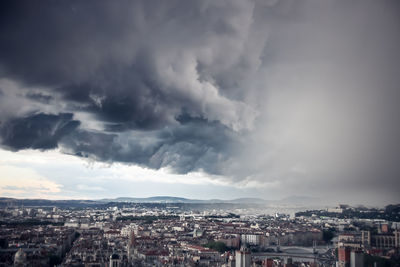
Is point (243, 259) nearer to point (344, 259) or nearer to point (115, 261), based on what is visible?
point (344, 259)

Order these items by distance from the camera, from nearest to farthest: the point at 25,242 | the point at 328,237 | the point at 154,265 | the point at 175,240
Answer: the point at 154,265 → the point at 25,242 → the point at 175,240 → the point at 328,237

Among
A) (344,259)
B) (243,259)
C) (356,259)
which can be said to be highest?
(356,259)

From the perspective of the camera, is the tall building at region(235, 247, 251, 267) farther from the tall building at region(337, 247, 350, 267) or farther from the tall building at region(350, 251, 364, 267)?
the tall building at region(350, 251, 364, 267)

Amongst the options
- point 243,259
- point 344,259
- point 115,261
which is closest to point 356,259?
point 344,259

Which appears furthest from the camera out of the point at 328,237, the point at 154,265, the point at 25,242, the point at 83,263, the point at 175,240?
the point at 328,237

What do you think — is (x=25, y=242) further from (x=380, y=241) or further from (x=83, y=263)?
(x=380, y=241)

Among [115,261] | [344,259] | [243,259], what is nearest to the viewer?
[243,259]

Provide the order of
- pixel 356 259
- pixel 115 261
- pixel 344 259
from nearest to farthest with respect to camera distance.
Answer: pixel 356 259, pixel 344 259, pixel 115 261

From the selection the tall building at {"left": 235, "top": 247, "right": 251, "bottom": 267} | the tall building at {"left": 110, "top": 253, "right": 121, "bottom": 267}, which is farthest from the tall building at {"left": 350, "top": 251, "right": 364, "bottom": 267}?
the tall building at {"left": 110, "top": 253, "right": 121, "bottom": 267}

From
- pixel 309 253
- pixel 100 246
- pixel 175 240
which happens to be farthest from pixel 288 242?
pixel 100 246

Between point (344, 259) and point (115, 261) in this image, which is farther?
point (115, 261)

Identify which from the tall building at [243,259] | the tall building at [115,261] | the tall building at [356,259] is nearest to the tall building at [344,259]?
the tall building at [356,259]
